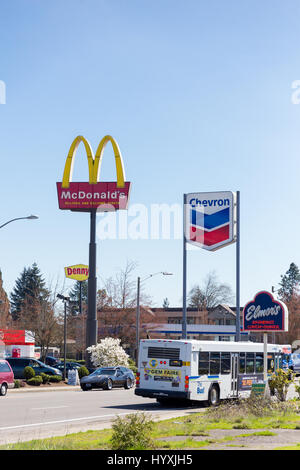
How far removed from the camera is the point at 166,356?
24.9 metres

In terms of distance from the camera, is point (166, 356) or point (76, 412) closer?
point (76, 412)

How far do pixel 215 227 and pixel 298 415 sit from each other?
19988 millimetres

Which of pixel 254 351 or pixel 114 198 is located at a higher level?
pixel 114 198

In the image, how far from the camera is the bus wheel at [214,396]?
82.7 ft

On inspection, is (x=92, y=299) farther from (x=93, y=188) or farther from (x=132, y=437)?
(x=132, y=437)

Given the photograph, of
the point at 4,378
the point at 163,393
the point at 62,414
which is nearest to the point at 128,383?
the point at 4,378

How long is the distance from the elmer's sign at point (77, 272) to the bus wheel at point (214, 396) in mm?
44802

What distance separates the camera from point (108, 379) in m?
36.6

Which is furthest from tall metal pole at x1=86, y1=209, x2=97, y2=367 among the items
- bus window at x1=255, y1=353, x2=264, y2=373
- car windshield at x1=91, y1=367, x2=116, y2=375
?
bus window at x1=255, y1=353, x2=264, y2=373

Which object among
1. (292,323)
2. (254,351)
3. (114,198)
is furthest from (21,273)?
(254,351)
